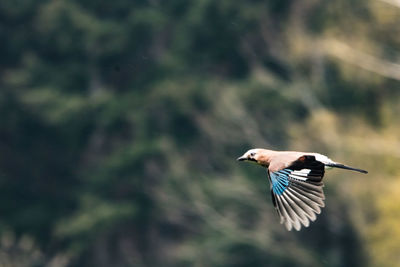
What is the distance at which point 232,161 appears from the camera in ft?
89.0

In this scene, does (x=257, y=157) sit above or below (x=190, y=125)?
below

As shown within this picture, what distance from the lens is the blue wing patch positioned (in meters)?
9.23

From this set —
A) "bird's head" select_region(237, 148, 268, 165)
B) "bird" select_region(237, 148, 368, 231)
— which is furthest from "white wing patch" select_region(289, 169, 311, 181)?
"bird's head" select_region(237, 148, 268, 165)

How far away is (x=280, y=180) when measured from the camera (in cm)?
929

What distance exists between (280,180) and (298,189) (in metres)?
0.16

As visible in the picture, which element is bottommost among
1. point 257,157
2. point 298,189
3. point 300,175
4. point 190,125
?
point 298,189

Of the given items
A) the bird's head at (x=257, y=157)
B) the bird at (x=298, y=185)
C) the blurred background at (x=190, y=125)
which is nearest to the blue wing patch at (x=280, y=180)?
the bird at (x=298, y=185)

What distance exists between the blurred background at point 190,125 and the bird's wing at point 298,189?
40.9 ft

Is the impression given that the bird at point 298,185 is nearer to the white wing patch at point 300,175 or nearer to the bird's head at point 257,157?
the white wing patch at point 300,175

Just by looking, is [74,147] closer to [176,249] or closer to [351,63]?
[176,249]

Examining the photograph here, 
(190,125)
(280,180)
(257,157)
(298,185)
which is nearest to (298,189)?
(298,185)

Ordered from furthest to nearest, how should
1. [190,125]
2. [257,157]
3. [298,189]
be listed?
[190,125] → [257,157] → [298,189]

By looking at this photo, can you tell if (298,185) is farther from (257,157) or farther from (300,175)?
(257,157)

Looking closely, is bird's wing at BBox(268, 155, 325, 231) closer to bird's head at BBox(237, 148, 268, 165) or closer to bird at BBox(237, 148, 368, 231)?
bird at BBox(237, 148, 368, 231)
